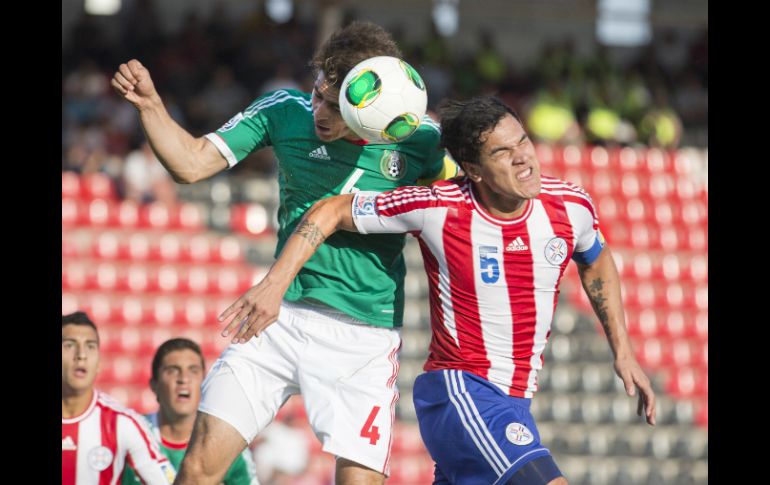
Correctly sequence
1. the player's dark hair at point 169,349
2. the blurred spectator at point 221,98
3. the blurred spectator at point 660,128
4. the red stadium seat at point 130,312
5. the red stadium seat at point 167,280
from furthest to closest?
the blurred spectator at point 660,128, the blurred spectator at point 221,98, the red stadium seat at point 167,280, the red stadium seat at point 130,312, the player's dark hair at point 169,349

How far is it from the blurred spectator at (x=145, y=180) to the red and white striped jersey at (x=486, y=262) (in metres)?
8.38

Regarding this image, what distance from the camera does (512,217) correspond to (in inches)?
179

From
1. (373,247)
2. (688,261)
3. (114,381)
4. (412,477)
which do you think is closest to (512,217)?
(373,247)

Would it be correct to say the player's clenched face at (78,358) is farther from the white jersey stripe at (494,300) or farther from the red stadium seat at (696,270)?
the red stadium seat at (696,270)

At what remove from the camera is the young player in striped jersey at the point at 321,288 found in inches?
175

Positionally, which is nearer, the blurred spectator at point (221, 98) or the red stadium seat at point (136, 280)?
the red stadium seat at point (136, 280)

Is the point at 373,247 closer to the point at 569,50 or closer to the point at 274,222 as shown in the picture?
the point at 274,222

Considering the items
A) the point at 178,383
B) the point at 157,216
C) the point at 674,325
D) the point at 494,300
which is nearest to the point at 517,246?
the point at 494,300

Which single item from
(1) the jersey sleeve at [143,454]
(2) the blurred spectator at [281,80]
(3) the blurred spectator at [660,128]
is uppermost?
(2) the blurred spectator at [281,80]

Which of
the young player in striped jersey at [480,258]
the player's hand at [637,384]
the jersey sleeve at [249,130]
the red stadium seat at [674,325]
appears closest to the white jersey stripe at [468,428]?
the young player in striped jersey at [480,258]

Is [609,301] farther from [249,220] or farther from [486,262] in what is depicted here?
[249,220]

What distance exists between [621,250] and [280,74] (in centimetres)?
484

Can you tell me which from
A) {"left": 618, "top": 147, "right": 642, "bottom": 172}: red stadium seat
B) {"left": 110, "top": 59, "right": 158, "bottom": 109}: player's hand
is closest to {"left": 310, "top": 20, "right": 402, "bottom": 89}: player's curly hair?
{"left": 110, "top": 59, "right": 158, "bottom": 109}: player's hand

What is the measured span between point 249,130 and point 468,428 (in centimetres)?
156
